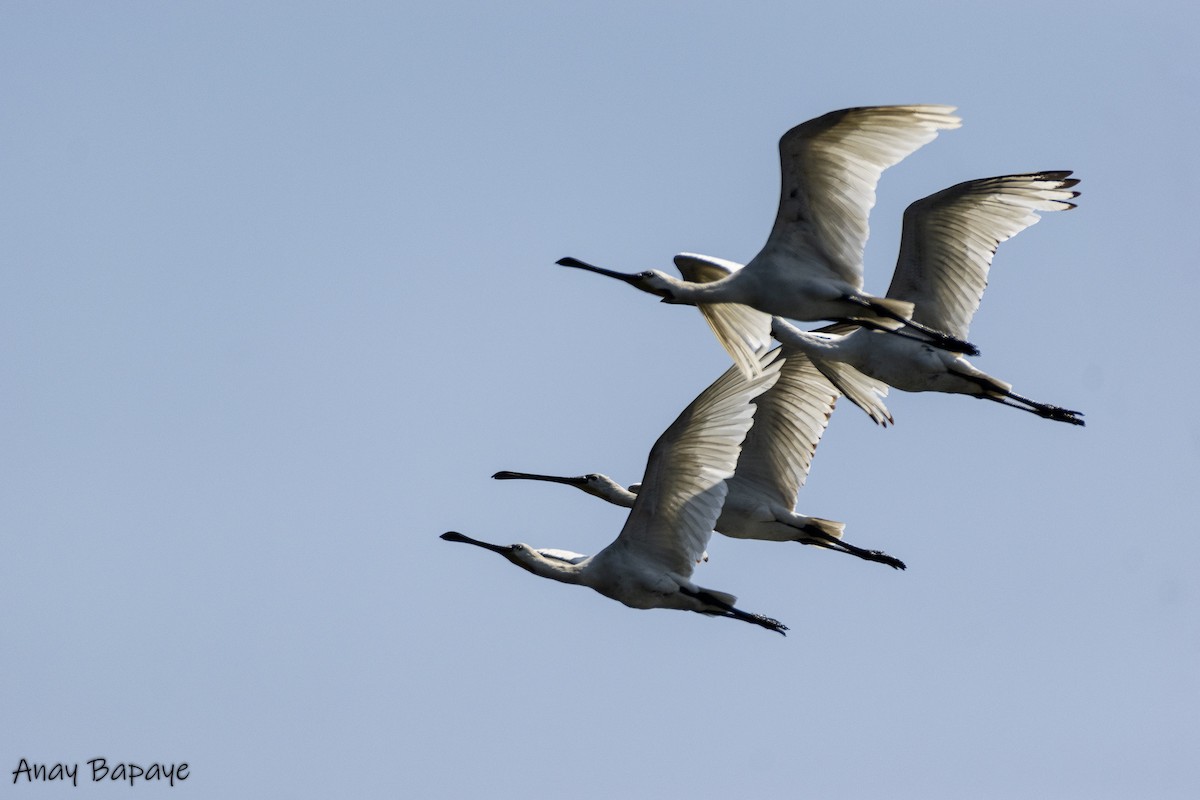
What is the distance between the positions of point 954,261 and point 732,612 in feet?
16.2

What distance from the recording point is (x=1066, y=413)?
2978 cm

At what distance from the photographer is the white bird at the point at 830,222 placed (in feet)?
87.2

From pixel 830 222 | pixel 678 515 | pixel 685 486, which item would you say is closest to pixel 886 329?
pixel 830 222

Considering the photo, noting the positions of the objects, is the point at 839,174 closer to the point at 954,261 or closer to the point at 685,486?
the point at 954,261

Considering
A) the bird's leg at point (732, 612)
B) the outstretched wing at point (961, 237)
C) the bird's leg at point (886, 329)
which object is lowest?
the bird's leg at point (732, 612)

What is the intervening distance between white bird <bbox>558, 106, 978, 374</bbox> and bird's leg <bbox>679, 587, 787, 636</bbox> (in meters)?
3.35

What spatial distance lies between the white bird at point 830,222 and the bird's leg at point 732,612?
11.0ft

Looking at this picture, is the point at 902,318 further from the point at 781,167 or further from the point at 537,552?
the point at 537,552

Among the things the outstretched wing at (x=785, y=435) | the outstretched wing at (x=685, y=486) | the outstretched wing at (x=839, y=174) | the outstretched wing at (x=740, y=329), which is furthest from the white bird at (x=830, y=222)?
the outstretched wing at (x=785, y=435)

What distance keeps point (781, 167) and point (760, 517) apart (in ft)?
Answer: 20.7

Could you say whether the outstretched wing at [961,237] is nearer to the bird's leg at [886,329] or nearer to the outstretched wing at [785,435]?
the bird's leg at [886,329]

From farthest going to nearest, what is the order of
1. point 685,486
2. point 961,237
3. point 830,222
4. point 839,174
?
point 961,237, point 685,486, point 830,222, point 839,174

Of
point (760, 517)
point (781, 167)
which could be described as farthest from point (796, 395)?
point (781, 167)

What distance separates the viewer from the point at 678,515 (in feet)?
92.3
